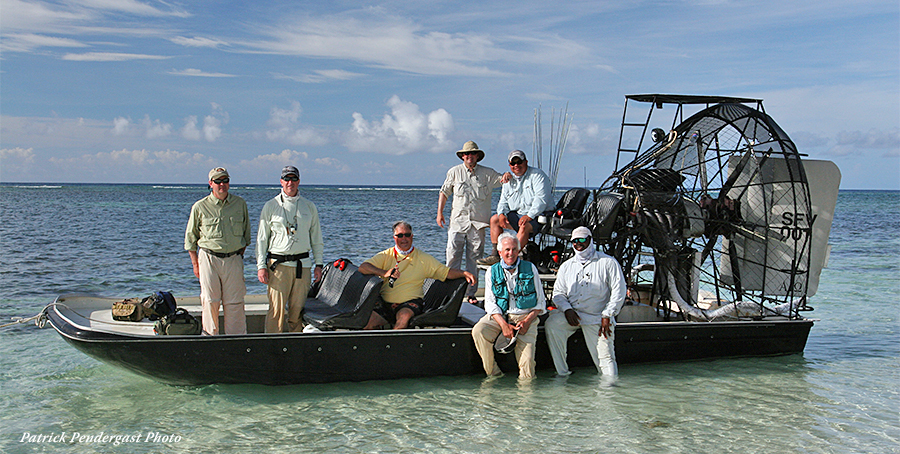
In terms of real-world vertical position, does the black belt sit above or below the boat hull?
above

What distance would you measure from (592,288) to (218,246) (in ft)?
12.1

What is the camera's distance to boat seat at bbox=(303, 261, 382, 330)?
643 cm

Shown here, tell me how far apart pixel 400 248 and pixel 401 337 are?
34.9 inches

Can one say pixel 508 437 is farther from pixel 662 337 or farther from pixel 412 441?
pixel 662 337

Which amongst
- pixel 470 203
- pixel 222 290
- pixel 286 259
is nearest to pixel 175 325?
pixel 222 290

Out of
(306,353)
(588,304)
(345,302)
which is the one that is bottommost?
(306,353)

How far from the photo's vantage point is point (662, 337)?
7.48 metres

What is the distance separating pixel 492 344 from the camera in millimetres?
6715

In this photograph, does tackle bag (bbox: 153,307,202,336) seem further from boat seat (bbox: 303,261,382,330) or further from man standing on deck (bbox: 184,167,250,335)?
boat seat (bbox: 303,261,382,330)

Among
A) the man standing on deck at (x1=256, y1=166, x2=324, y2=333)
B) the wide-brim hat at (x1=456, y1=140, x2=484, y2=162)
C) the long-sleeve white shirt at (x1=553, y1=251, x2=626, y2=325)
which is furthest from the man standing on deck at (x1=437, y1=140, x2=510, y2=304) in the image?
the man standing on deck at (x1=256, y1=166, x2=324, y2=333)

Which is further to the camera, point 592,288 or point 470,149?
point 470,149

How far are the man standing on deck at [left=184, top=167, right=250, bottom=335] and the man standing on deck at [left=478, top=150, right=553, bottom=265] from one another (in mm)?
3105

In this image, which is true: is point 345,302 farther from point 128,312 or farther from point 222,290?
point 128,312

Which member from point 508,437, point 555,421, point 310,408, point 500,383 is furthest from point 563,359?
point 310,408
